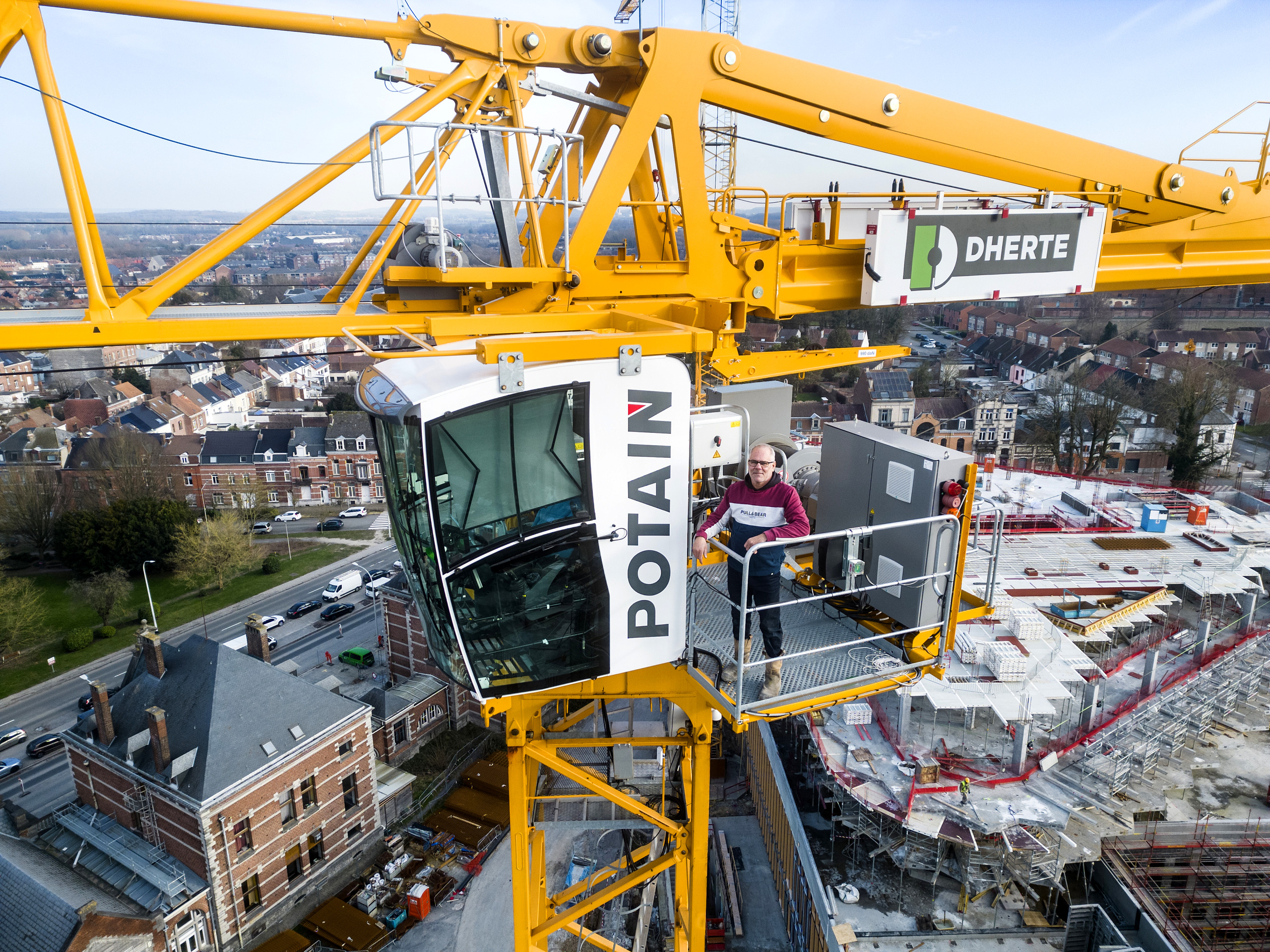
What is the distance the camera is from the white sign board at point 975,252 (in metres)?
8.33

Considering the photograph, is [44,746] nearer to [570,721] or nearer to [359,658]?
[359,658]

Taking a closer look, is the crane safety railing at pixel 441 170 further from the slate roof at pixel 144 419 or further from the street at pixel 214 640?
the slate roof at pixel 144 419

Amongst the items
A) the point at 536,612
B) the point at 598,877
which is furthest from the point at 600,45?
the point at 598,877

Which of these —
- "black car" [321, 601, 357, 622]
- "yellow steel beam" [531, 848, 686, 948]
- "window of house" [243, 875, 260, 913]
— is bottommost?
"black car" [321, 601, 357, 622]

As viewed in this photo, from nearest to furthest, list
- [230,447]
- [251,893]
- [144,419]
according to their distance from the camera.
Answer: [251,893], [230,447], [144,419]

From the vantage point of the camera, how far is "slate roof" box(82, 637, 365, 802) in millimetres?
22672

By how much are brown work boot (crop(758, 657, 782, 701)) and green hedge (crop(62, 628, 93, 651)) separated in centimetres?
4688

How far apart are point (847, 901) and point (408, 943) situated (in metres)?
13.3

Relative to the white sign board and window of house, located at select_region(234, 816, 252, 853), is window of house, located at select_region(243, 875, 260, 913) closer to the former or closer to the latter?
window of house, located at select_region(234, 816, 252, 853)

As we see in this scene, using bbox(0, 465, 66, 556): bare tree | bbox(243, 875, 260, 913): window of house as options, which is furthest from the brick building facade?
bbox(0, 465, 66, 556): bare tree

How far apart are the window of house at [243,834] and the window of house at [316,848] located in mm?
2220

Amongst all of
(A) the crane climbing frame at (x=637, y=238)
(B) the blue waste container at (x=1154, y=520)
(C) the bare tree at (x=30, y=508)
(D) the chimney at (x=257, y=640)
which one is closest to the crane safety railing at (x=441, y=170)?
(A) the crane climbing frame at (x=637, y=238)

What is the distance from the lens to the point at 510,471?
577cm

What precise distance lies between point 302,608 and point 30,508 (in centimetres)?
2117
